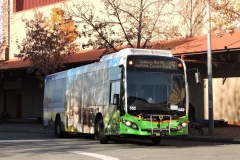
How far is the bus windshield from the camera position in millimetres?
17297

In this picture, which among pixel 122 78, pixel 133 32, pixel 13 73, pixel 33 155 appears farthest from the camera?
pixel 13 73

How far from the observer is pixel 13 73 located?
4716 cm

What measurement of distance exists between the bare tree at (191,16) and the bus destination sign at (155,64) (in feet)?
47.4

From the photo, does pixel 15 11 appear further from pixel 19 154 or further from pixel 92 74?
pixel 19 154

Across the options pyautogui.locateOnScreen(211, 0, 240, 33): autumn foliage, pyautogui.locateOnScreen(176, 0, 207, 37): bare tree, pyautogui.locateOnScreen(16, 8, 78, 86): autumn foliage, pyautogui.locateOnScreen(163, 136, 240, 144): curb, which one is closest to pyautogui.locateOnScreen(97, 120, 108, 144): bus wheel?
pyautogui.locateOnScreen(163, 136, 240, 144): curb

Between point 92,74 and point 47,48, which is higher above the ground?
point 47,48

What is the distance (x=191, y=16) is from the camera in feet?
107

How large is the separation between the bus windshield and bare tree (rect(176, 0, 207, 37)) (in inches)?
583

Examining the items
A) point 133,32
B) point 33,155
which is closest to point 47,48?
point 133,32

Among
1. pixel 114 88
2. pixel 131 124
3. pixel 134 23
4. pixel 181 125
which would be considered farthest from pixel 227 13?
pixel 134 23

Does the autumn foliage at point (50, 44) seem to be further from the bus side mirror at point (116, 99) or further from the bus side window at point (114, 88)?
the bus side mirror at point (116, 99)

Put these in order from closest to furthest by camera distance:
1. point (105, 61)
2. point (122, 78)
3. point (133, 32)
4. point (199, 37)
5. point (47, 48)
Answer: point (122, 78) < point (105, 61) < point (133, 32) < point (199, 37) < point (47, 48)

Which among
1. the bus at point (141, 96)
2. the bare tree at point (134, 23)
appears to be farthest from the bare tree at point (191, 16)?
the bus at point (141, 96)

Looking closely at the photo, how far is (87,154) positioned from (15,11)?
38.6m
